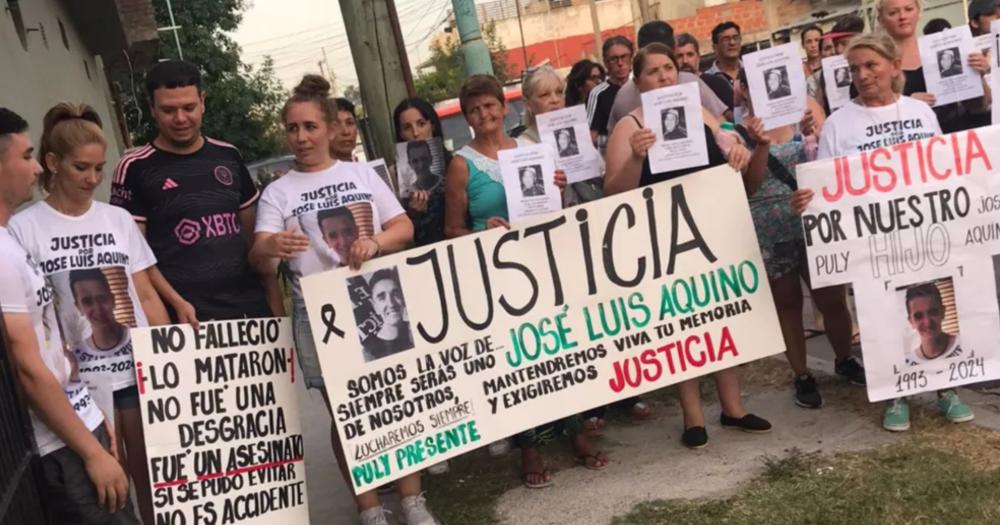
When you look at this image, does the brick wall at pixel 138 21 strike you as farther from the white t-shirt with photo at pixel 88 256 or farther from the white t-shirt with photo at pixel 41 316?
the white t-shirt with photo at pixel 41 316

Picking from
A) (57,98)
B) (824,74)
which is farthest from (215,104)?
(824,74)

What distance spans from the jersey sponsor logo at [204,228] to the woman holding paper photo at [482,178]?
1.01 metres

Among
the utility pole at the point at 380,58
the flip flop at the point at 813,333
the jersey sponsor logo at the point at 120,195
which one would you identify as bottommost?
the flip flop at the point at 813,333

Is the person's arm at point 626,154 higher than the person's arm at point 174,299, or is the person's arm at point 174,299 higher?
the person's arm at point 626,154

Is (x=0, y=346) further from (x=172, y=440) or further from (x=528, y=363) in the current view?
(x=528, y=363)

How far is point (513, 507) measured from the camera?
4258mm

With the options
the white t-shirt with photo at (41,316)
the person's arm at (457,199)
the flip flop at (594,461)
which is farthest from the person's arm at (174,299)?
the flip flop at (594,461)

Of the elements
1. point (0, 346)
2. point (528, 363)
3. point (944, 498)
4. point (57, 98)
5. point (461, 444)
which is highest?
point (57, 98)

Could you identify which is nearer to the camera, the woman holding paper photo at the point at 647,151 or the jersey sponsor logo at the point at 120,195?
the jersey sponsor logo at the point at 120,195

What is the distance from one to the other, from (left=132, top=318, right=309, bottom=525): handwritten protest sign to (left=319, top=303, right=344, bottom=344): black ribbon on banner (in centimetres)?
15

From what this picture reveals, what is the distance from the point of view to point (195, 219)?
12.1 feet

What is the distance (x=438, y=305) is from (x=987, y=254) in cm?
240

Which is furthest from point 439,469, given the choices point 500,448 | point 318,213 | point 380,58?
point 380,58

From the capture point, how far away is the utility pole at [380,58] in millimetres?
6949
